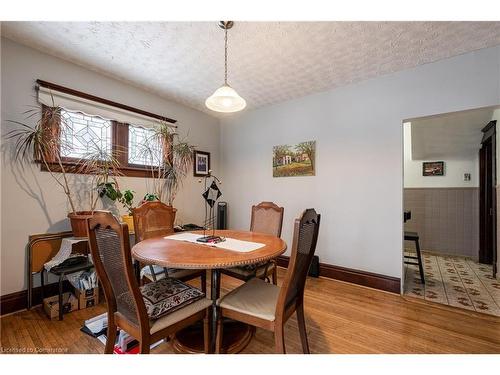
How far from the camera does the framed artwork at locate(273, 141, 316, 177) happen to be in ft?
10.5

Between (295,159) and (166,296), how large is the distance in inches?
97.9

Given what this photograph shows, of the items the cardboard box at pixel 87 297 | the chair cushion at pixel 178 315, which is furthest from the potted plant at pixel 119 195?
the chair cushion at pixel 178 315

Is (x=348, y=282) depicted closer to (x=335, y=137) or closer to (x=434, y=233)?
(x=335, y=137)

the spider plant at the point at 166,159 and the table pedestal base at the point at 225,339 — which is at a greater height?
the spider plant at the point at 166,159

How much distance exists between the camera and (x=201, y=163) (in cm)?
380

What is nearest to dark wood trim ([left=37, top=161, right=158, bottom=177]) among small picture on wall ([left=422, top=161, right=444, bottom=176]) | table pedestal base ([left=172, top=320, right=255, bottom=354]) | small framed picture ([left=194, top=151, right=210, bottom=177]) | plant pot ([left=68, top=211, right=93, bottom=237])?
plant pot ([left=68, top=211, right=93, bottom=237])

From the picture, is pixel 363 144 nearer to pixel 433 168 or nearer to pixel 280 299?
pixel 280 299

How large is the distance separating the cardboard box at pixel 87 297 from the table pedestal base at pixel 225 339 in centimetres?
106

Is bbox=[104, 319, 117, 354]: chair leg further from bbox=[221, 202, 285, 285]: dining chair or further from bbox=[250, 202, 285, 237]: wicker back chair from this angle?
bbox=[250, 202, 285, 237]: wicker back chair

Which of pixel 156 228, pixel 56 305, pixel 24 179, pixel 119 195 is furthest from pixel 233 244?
pixel 24 179

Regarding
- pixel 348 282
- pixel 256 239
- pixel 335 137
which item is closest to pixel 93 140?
pixel 256 239

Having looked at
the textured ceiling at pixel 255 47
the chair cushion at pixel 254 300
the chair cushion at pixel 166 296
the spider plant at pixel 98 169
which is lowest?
the chair cushion at pixel 254 300

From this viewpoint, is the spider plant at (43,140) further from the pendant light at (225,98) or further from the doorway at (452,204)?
the doorway at (452,204)

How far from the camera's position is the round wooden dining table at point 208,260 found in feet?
4.22
